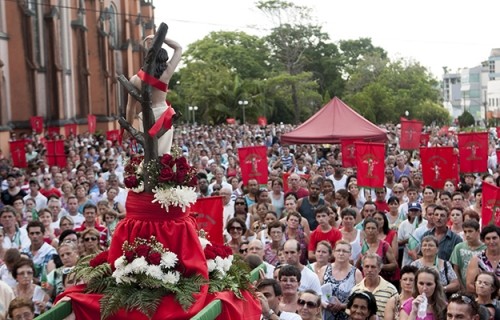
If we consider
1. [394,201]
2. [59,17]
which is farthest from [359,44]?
[394,201]

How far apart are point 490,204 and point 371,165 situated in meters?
4.87

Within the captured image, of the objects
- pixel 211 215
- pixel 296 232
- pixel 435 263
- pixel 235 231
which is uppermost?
pixel 211 215

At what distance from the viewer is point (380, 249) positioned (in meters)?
11.3

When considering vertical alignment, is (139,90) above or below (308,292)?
above

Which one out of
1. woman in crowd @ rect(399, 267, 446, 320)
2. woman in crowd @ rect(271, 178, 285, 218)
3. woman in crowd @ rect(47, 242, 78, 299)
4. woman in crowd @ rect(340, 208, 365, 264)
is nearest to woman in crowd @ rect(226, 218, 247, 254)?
woman in crowd @ rect(340, 208, 365, 264)

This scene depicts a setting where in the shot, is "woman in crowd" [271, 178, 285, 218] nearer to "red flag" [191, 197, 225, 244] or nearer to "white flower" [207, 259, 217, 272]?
"red flag" [191, 197, 225, 244]

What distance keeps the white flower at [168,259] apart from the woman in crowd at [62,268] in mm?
3775

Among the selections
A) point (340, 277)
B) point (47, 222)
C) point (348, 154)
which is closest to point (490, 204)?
point (340, 277)

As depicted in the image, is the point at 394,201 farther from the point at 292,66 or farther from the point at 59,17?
the point at 292,66

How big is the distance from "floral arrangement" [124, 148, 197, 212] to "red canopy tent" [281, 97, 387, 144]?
17129 mm

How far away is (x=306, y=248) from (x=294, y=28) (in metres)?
72.1

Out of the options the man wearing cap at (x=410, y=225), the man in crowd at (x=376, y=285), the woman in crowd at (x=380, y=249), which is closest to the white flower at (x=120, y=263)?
the man in crowd at (x=376, y=285)

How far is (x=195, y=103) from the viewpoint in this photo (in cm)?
7069

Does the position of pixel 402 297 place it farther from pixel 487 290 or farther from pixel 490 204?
pixel 490 204
